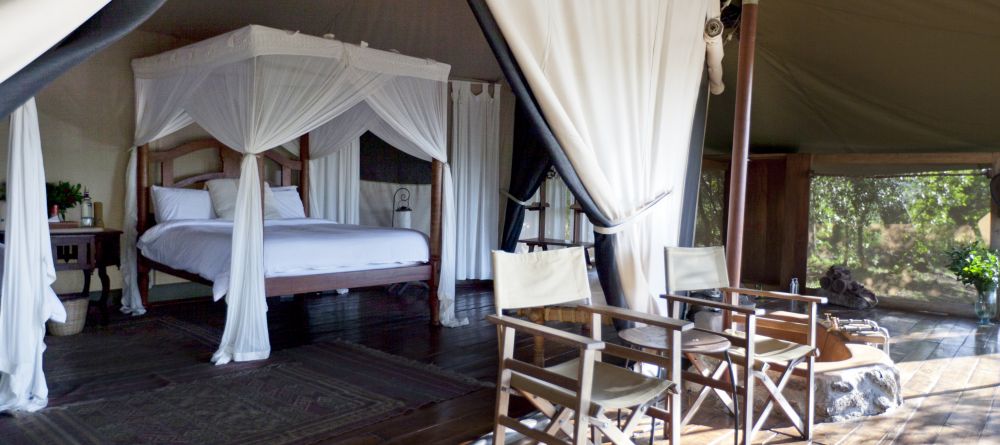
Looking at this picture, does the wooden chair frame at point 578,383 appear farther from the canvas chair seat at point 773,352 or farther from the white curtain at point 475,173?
the white curtain at point 475,173

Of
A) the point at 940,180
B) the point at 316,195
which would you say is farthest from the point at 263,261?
the point at 940,180

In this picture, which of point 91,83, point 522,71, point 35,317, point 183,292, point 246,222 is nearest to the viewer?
point 522,71

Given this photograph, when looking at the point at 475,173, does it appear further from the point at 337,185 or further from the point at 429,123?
the point at 429,123

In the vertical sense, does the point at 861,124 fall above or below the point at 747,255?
above

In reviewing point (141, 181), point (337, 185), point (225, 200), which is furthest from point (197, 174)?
point (337, 185)

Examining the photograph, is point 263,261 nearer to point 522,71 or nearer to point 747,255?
point 522,71

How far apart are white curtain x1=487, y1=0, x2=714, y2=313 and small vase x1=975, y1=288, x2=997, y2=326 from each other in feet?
12.9

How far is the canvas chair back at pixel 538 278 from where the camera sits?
108 inches

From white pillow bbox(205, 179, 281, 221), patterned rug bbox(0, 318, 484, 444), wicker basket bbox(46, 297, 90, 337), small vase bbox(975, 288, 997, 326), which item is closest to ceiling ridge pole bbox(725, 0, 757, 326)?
patterned rug bbox(0, 318, 484, 444)

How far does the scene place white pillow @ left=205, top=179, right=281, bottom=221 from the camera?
6.09 meters

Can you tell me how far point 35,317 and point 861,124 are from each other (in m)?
6.82

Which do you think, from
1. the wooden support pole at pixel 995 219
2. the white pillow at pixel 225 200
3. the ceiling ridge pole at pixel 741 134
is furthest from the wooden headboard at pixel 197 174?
the wooden support pole at pixel 995 219

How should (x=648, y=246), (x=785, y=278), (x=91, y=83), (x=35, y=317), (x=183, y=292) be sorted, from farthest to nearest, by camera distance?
1. (x=785, y=278)
2. (x=183, y=292)
3. (x=91, y=83)
4. (x=648, y=246)
5. (x=35, y=317)

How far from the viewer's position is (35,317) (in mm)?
3217
